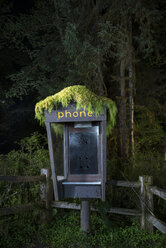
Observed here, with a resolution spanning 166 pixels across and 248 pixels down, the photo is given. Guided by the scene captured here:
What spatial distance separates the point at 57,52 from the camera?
986cm

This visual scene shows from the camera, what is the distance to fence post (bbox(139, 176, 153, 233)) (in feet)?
14.1

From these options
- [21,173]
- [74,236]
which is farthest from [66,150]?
[21,173]

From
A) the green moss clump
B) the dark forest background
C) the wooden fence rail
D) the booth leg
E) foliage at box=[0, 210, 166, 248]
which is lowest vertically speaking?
foliage at box=[0, 210, 166, 248]

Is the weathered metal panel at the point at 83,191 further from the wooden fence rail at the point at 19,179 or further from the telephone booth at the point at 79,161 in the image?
the wooden fence rail at the point at 19,179

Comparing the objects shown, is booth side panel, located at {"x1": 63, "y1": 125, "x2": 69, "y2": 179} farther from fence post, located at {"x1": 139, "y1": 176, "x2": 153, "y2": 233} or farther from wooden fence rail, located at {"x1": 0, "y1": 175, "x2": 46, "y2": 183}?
fence post, located at {"x1": 139, "y1": 176, "x2": 153, "y2": 233}

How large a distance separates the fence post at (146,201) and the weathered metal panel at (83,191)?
3.31 feet

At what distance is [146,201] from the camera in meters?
4.37

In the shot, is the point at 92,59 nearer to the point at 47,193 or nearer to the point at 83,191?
the point at 47,193

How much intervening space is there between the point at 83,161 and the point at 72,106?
1.24 metres

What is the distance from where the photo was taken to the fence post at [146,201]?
430cm

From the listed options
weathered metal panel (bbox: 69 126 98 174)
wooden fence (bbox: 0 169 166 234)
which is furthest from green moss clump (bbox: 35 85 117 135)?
wooden fence (bbox: 0 169 166 234)

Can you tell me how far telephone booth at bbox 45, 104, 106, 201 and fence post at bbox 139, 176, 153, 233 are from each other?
942 mm

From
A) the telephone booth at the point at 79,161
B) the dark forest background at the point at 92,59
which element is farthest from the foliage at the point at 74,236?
the dark forest background at the point at 92,59

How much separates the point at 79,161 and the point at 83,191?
24.1 inches
